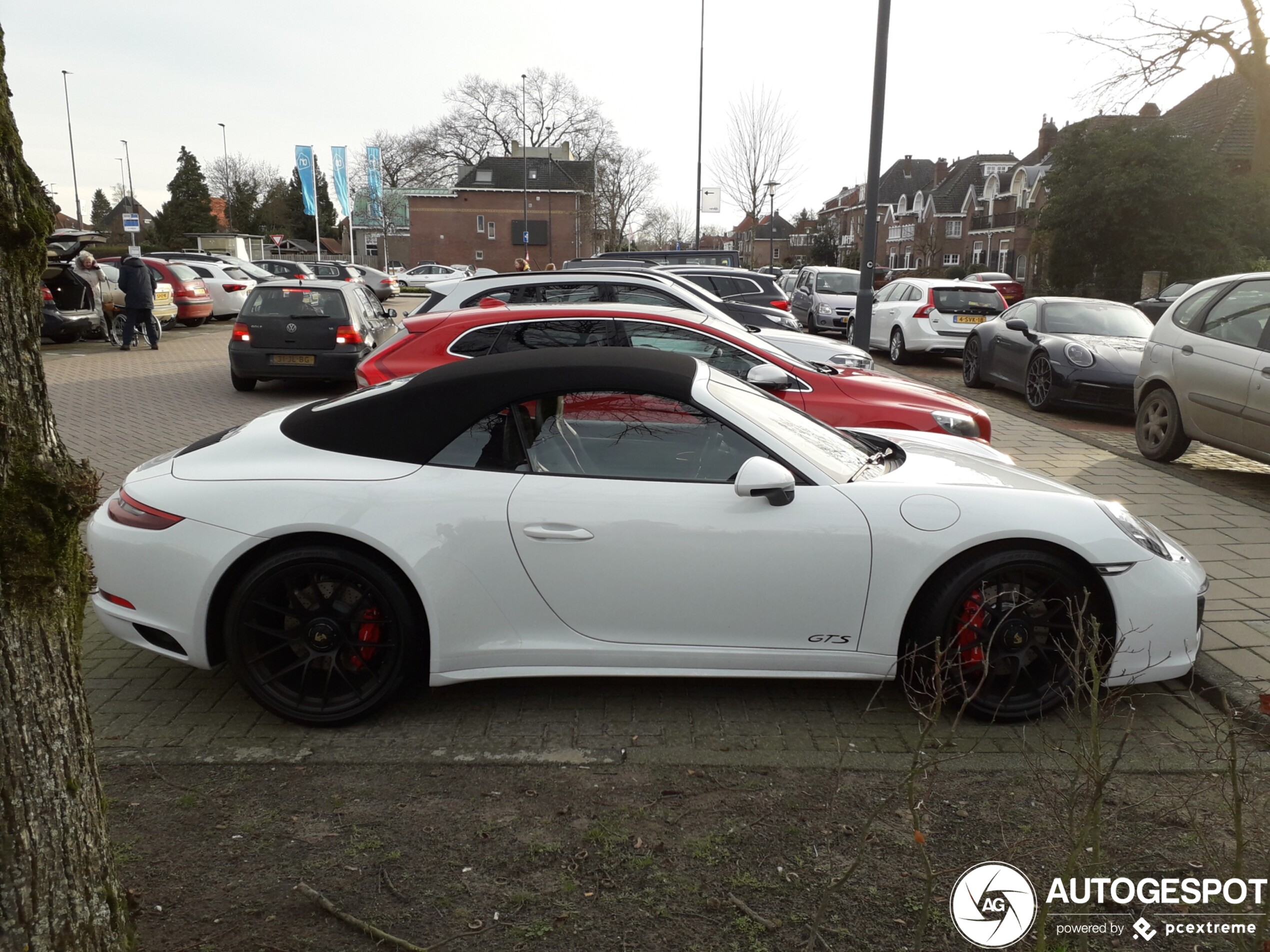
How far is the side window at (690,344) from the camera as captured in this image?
713 centimetres

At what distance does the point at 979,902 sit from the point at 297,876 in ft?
6.24

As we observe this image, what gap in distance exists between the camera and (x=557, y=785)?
339 centimetres

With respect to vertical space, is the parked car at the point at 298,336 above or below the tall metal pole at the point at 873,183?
below

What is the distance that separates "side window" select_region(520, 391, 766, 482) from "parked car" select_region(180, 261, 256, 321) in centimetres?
2381

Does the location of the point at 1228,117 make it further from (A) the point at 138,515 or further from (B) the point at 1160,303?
(A) the point at 138,515

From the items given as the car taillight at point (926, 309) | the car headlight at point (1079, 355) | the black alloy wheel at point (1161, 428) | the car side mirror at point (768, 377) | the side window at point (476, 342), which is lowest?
the black alloy wheel at point (1161, 428)

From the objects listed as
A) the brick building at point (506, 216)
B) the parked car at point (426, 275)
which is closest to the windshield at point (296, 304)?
the parked car at point (426, 275)

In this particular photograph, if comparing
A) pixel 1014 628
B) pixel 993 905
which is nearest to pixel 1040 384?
pixel 1014 628

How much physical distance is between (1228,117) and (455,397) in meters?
46.6

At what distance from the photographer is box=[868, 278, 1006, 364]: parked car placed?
664 inches

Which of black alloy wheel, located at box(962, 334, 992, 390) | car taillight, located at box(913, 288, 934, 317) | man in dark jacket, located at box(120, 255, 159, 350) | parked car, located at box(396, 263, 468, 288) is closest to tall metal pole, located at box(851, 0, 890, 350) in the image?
black alloy wheel, located at box(962, 334, 992, 390)

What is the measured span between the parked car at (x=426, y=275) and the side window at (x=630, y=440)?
4421 cm

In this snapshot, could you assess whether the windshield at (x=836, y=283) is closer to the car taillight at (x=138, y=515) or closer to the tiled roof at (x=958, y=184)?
the car taillight at (x=138, y=515)

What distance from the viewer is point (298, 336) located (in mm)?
12938
